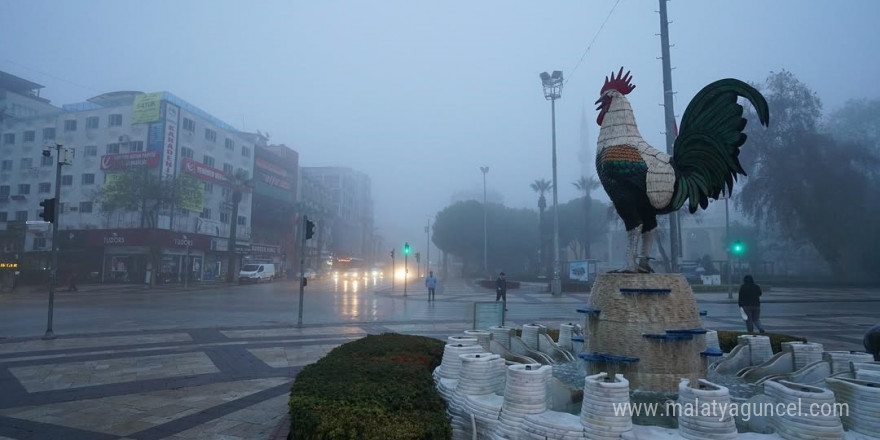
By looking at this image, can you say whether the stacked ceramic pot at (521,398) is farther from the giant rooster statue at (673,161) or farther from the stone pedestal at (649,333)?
the giant rooster statue at (673,161)

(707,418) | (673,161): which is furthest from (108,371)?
(673,161)

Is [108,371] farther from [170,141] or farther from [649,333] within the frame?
[170,141]

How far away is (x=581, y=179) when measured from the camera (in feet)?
233

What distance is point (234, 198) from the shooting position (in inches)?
2036

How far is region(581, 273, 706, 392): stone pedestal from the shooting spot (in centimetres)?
542

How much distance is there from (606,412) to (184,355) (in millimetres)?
10123

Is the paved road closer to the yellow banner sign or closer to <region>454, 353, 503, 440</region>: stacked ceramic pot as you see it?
<region>454, 353, 503, 440</region>: stacked ceramic pot

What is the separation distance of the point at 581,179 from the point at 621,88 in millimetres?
67204

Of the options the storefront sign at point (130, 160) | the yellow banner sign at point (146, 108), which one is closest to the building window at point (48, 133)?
the storefront sign at point (130, 160)

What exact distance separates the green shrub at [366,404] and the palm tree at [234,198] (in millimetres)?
49374

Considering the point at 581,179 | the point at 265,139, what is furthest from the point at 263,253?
the point at 581,179

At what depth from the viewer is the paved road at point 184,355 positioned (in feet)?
20.9

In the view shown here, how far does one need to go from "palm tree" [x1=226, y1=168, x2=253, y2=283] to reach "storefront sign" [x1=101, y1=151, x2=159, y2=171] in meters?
8.24

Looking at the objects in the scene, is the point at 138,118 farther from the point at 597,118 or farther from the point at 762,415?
the point at 762,415
